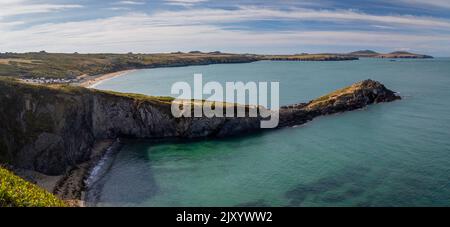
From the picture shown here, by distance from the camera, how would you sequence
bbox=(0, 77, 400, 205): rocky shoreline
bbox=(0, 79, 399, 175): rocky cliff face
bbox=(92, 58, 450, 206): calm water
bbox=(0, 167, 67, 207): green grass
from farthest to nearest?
bbox=(0, 79, 399, 175): rocky cliff face < bbox=(0, 77, 400, 205): rocky shoreline < bbox=(92, 58, 450, 206): calm water < bbox=(0, 167, 67, 207): green grass

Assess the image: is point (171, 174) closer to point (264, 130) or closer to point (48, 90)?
point (48, 90)

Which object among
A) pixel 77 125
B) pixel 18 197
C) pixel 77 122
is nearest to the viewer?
pixel 18 197

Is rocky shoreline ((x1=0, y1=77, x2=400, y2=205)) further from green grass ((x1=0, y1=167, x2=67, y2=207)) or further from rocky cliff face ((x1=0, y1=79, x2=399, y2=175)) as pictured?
green grass ((x1=0, y1=167, x2=67, y2=207))

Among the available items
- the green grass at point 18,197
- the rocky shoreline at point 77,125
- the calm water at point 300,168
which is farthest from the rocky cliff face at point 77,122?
the green grass at point 18,197

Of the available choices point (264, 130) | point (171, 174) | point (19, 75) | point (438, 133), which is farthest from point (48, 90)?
point (19, 75)

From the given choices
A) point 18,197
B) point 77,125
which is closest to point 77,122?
point 77,125

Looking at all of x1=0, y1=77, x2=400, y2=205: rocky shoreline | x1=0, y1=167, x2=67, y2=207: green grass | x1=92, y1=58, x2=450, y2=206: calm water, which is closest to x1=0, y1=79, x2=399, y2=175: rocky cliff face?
x1=0, y1=77, x2=400, y2=205: rocky shoreline

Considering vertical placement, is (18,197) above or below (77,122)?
above

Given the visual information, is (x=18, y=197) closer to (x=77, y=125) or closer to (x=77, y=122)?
(x=77, y=125)
